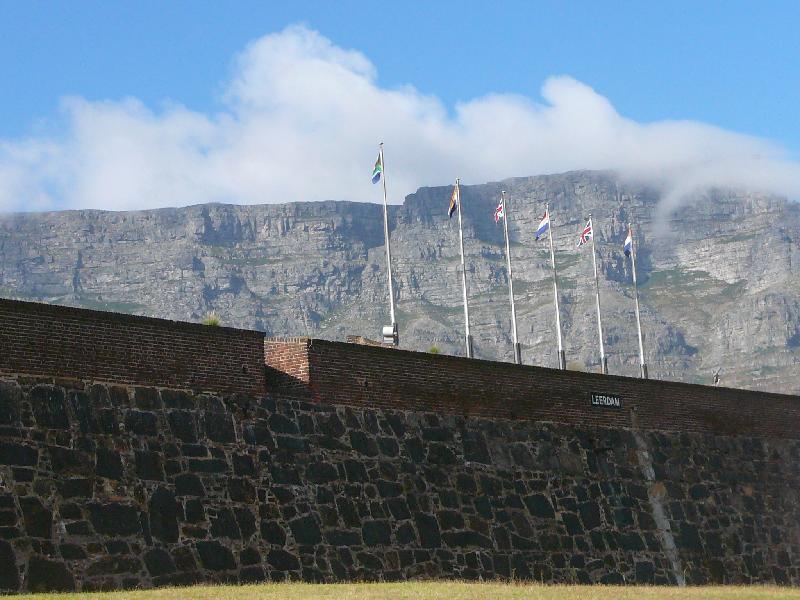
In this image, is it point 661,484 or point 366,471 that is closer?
point 366,471

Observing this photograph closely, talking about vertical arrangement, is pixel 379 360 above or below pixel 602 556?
above

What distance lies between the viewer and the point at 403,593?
2322 cm

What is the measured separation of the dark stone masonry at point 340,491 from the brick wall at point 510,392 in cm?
12

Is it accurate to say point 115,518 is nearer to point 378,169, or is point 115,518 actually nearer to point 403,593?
point 403,593

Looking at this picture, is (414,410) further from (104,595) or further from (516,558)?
(104,595)

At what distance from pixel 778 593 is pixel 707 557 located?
8194 millimetres

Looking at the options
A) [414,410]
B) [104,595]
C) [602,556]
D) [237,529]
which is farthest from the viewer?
[602,556]

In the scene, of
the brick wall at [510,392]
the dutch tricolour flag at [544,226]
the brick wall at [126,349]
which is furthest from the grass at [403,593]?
the dutch tricolour flag at [544,226]

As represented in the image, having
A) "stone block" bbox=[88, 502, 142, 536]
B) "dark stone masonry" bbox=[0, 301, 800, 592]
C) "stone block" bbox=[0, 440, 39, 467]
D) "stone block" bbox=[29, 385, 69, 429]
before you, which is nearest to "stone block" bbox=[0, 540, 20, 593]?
"dark stone masonry" bbox=[0, 301, 800, 592]

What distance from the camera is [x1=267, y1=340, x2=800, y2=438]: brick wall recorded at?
1155 inches

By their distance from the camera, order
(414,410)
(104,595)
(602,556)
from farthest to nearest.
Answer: (602,556)
(414,410)
(104,595)

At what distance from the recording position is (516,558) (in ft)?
104

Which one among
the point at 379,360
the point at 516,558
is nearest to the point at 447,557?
the point at 516,558

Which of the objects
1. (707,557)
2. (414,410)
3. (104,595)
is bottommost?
(707,557)
